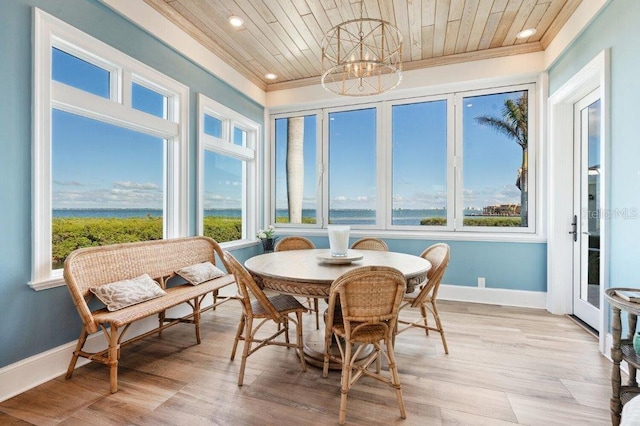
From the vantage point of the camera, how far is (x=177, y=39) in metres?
3.27

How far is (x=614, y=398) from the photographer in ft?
5.67

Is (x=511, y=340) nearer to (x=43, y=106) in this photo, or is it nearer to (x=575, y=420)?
(x=575, y=420)

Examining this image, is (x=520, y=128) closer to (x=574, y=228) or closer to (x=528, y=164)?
(x=528, y=164)

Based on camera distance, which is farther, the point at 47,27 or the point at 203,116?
the point at 203,116

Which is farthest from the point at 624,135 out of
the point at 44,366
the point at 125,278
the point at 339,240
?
the point at 44,366

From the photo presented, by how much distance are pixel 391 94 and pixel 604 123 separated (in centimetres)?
249

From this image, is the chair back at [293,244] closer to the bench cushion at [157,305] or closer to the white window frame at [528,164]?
the bench cushion at [157,305]

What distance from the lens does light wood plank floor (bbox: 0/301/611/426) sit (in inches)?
71.6

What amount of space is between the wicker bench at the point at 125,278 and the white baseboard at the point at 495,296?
2750 millimetres

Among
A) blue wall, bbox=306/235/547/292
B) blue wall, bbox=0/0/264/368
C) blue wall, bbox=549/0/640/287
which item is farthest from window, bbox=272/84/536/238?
blue wall, bbox=0/0/264/368

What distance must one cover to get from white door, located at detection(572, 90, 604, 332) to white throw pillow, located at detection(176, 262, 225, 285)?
365 cm

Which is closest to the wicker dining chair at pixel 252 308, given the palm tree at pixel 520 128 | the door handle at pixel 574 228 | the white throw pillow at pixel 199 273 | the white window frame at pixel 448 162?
the white throw pillow at pixel 199 273

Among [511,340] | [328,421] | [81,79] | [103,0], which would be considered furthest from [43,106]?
[511,340]

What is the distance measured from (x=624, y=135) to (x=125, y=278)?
392cm
